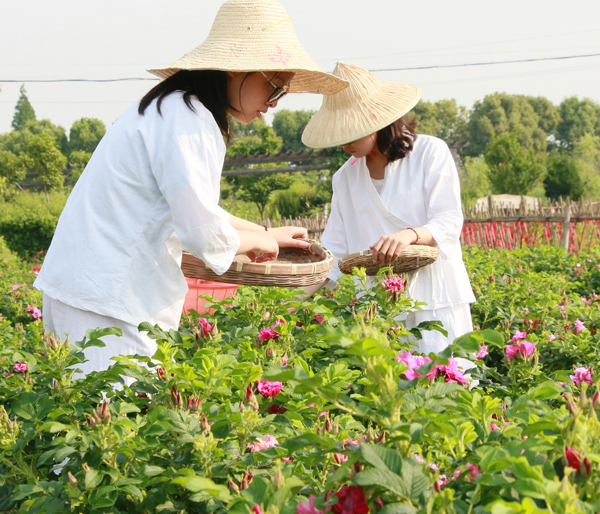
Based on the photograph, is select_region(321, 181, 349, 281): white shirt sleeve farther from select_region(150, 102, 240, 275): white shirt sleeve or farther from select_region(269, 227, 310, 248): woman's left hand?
select_region(150, 102, 240, 275): white shirt sleeve

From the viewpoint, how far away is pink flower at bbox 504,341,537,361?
5.47ft

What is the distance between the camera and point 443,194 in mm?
2564

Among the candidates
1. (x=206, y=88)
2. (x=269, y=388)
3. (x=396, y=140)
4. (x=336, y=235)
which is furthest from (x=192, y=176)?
(x=336, y=235)

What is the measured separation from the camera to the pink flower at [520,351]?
167 centimetres

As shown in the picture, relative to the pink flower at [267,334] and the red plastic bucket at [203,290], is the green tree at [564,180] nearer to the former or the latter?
the red plastic bucket at [203,290]

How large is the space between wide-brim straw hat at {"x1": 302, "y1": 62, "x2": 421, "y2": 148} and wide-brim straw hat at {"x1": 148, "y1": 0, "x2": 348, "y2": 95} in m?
0.51

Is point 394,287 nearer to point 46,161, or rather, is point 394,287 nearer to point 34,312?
point 34,312

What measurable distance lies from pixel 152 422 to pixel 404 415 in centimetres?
53

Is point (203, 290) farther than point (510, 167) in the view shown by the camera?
No

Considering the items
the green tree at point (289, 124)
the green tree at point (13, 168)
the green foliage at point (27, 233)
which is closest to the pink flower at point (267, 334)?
the green foliage at point (27, 233)

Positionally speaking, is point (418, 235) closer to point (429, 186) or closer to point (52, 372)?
point (429, 186)

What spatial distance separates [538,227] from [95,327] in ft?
33.0

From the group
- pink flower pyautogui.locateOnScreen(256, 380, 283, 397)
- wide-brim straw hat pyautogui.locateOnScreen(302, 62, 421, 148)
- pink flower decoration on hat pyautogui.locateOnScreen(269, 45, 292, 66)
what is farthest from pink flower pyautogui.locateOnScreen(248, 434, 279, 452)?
wide-brim straw hat pyautogui.locateOnScreen(302, 62, 421, 148)

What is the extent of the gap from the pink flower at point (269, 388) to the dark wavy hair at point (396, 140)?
5.08ft
